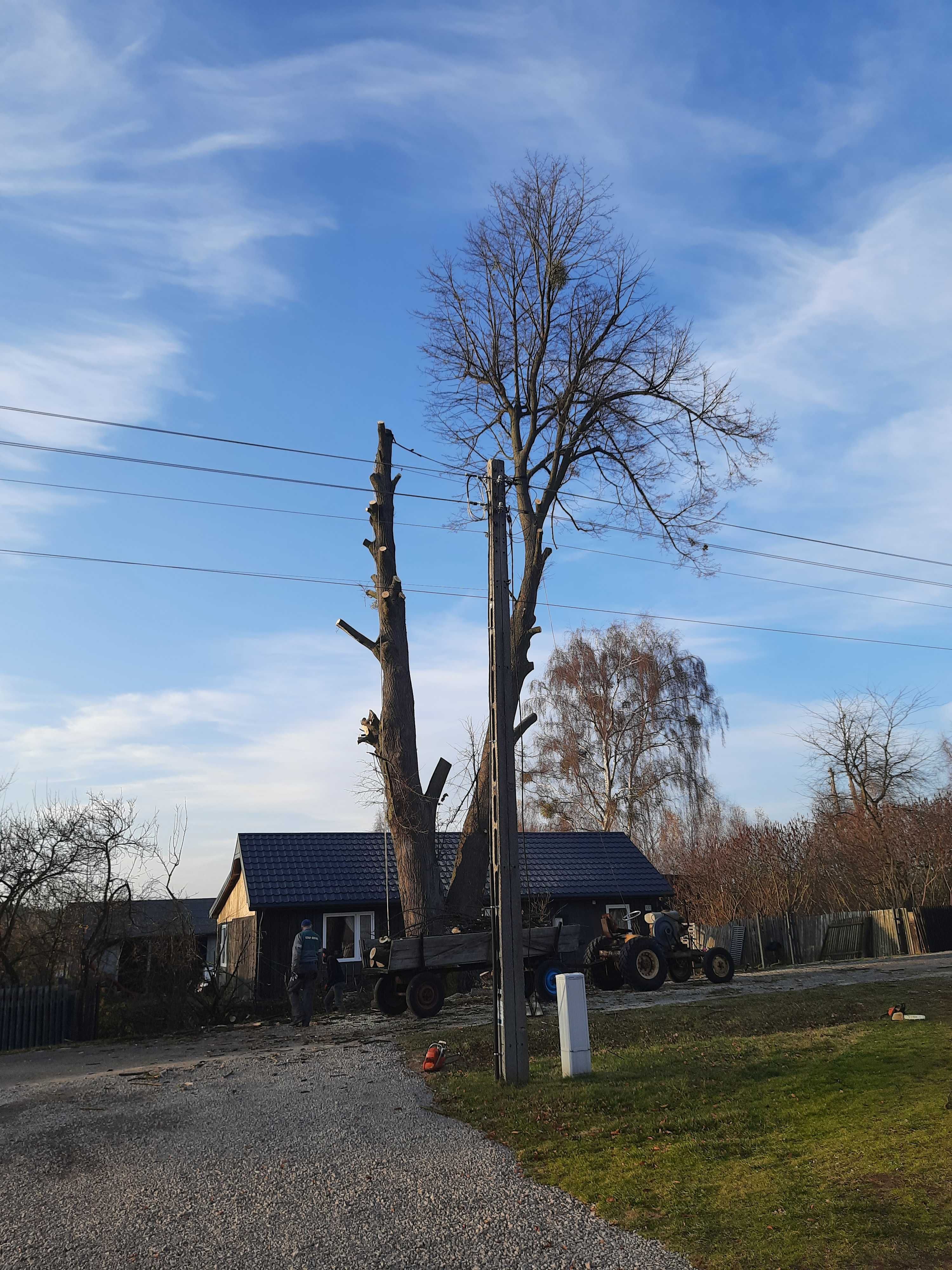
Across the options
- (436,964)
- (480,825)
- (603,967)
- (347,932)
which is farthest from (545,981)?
(347,932)

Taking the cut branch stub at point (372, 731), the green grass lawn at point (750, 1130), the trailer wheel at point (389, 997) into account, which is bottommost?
the green grass lawn at point (750, 1130)

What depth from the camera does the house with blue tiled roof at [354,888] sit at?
2231 centimetres

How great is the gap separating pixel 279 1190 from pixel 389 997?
27.7 feet

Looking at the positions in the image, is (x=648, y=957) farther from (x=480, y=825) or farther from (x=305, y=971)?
(x=305, y=971)

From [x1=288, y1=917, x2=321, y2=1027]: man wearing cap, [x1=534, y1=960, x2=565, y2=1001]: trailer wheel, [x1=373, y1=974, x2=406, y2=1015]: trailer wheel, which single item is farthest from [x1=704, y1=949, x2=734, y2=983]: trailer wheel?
[x1=288, y1=917, x2=321, y2=1027]: man wearing cap

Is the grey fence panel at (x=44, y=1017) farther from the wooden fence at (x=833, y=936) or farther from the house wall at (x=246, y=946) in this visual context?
the wooden fence at (x=833, y=936)

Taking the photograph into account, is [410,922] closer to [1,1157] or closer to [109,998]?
[109,998]

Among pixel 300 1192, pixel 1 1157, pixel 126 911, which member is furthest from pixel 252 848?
pixel 300 1192

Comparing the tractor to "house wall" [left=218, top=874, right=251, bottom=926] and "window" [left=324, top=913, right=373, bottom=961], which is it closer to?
"window" [left=324, top=913, right=373, bottom=961]

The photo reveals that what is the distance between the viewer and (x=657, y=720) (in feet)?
116

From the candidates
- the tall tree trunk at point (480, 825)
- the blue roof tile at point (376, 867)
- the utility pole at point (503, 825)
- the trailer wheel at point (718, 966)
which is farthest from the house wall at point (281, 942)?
the utility pole at point (503, 825)

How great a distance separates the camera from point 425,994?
13.9m

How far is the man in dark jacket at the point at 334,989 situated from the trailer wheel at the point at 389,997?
263 centimetres

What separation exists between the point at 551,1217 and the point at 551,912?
19.4 metres
